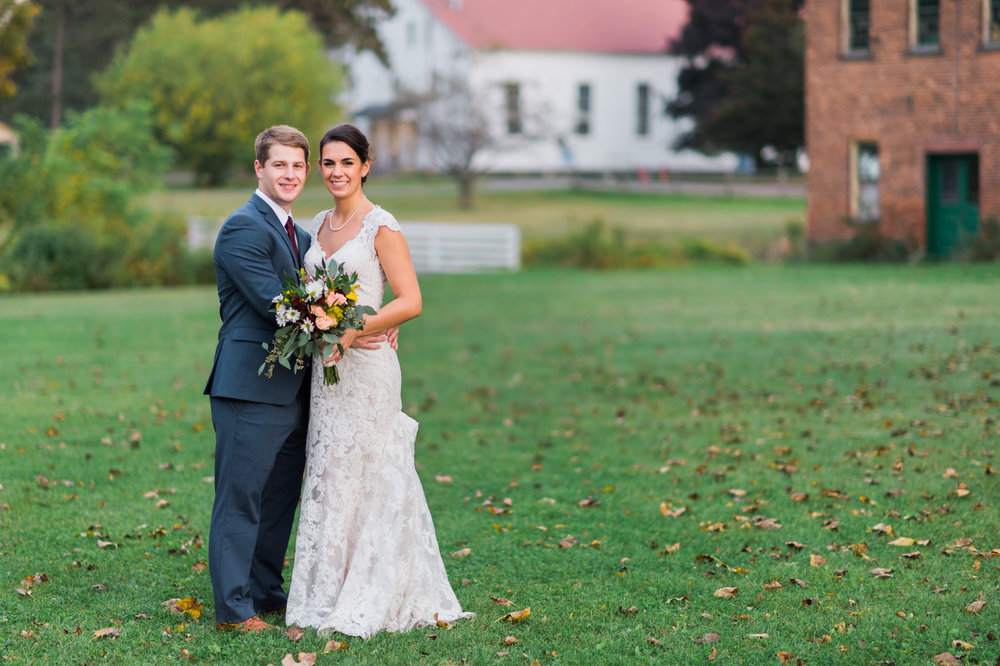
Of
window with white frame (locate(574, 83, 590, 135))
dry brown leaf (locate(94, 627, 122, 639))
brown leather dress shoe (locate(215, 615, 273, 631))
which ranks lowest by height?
dry brown leaf (locate(94, 627, 122, 639))

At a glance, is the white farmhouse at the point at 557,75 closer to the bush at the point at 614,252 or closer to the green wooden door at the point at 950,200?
the bush at the point at 614,252

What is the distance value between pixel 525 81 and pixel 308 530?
57036mm

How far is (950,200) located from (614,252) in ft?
27.2

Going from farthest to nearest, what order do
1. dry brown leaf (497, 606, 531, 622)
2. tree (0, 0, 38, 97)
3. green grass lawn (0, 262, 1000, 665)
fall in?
1. tree (0, 0, 38, 97)
2. dry brown leaf (497, 606, 531, 622)
3. green grass lawn (0, 262, 1000, 665)

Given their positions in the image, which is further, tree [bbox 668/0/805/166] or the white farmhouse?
the white farmhouse

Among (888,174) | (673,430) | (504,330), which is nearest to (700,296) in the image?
(504,330)

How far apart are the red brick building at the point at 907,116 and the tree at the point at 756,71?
59.2 feet

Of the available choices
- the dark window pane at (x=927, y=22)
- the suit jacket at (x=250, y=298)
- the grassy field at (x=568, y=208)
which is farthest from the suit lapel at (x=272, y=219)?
the grassy field at (x=568, y=208)

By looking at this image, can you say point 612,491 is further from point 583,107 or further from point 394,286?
point 583,107

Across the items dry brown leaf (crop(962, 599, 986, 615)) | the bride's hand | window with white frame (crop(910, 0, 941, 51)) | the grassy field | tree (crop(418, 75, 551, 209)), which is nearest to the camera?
the bride's hand

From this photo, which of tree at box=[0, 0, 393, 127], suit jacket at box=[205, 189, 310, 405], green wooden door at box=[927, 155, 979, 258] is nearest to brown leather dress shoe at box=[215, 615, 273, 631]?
suit jacket at box=[205, 189, 310, 405]

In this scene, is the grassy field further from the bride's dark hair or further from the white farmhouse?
the bride's dark hair

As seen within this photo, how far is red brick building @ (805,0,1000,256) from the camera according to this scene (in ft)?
88.2

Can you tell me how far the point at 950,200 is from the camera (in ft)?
92.1
